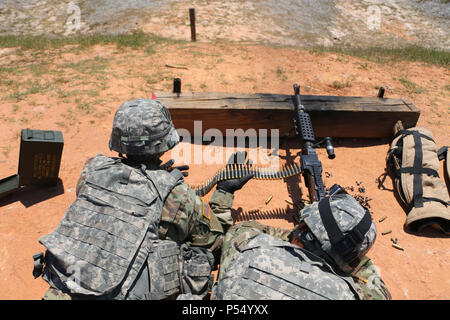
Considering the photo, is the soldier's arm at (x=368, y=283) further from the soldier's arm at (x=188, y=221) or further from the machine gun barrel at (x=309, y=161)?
the soldier's arm at (x=188, y=221)

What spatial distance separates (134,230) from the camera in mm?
2879

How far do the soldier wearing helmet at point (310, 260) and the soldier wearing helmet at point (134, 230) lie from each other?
49 cm

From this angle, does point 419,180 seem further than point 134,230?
Yes

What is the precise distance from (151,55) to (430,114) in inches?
269

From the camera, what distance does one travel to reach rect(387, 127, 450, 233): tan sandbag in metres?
4.50

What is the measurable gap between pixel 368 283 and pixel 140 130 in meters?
2.70

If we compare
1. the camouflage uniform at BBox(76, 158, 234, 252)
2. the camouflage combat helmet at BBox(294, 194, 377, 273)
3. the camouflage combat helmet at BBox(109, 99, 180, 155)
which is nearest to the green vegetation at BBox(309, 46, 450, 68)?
the camouflage combat helmet at BBox(109, 99, 180, 155)

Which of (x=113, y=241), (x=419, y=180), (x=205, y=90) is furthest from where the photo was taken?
(x=205, y=90)

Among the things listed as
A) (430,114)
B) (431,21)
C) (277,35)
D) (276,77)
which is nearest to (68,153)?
(276,77)

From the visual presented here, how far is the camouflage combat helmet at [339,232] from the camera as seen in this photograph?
106 inches

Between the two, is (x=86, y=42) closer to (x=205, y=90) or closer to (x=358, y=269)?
(x=205, y=90)

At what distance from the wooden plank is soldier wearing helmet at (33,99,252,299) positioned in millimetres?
2033

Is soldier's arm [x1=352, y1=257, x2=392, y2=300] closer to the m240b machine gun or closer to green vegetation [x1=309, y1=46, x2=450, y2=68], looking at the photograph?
the m240b machine gun

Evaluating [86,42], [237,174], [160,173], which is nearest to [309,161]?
[237,174]
